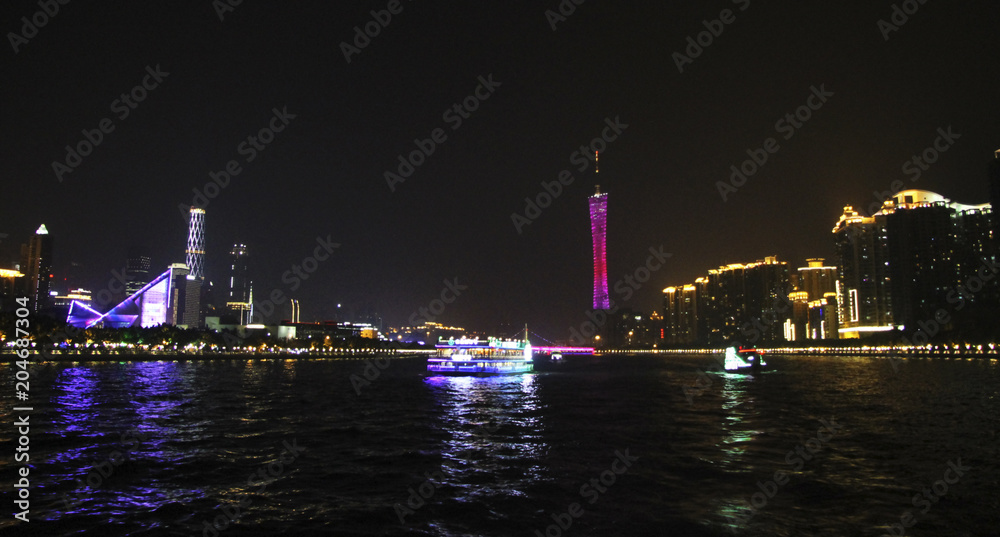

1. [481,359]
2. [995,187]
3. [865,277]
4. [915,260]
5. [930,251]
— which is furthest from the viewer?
[865,277]

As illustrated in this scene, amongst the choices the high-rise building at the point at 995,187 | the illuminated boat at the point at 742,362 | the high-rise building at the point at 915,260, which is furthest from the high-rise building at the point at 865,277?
the illuminated boat at the point at 742,362

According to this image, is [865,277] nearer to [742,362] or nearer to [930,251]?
[930,251]

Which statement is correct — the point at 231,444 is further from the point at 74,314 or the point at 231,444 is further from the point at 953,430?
the point at 74,314

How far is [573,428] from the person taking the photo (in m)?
30.2

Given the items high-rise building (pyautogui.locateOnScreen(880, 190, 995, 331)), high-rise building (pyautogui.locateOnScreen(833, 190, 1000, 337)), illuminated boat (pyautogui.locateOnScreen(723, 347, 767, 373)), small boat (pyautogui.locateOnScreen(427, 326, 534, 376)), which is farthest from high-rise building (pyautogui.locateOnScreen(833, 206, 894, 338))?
small boat (pyautogui.locateOnScreen(427, 326, 534, 376))

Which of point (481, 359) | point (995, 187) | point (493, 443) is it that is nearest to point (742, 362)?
point (481, 359)

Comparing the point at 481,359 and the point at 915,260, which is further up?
the point at 915,260

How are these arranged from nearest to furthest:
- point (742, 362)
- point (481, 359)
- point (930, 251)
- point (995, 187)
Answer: point (481, 359) → point (742, 362) → point (995, 187) → point (930, 251)

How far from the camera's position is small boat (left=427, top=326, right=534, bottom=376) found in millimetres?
83000

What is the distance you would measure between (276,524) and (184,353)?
136 meters

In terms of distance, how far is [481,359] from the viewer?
284 feet

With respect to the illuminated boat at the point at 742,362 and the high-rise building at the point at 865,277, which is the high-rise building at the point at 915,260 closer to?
the high-rise building at the point at 865,277

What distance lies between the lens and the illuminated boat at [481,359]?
83.0 metres

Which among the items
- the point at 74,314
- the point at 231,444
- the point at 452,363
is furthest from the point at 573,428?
the point at 74,314
